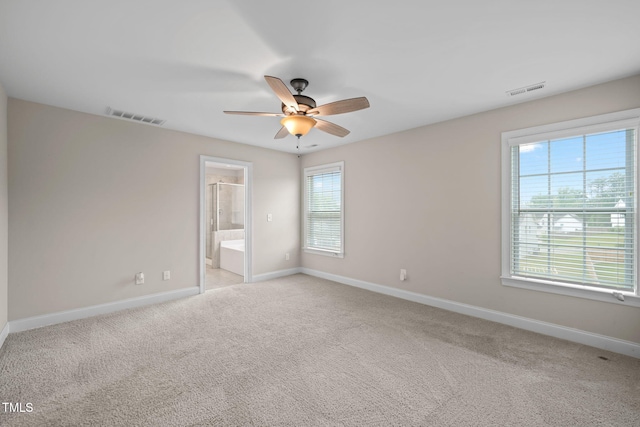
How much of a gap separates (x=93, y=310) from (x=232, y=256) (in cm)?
281

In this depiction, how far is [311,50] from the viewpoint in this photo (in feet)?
7.06

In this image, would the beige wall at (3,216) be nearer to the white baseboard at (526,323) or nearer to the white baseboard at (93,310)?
the white baseboard at (93,310)

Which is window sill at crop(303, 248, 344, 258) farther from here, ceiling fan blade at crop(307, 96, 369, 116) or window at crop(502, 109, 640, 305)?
ceiling fan blade at crop(307, 96, 369, 116)

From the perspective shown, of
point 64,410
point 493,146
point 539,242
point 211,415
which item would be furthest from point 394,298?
point 64,410

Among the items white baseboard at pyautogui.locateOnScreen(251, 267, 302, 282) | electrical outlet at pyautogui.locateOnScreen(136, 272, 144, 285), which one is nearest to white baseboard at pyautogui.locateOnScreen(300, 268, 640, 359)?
white baseboard at pyautogui.locateOnScreen(251, 267, 302, 282)

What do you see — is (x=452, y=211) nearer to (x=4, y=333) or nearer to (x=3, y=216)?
(x=3, y=216)

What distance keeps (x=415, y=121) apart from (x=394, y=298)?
2591mm

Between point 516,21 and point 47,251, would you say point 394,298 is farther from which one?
point 47,251

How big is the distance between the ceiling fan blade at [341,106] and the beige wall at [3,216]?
3086 mm

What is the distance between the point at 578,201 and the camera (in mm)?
2840

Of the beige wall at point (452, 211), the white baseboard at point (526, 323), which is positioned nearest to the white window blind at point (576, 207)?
the beige wall at point (452, 211)

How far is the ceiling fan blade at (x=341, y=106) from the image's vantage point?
7.75ft

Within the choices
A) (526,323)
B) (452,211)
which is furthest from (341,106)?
(526,323)

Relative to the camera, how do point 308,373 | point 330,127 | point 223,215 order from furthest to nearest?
point 223,215 < point 330,127 < point 308,373
